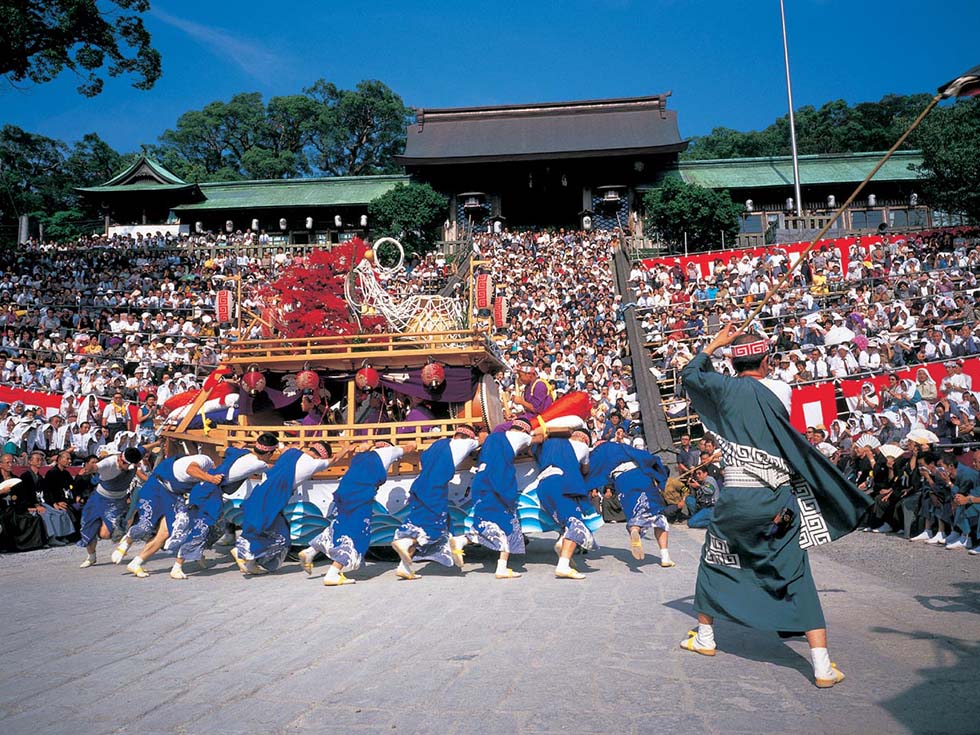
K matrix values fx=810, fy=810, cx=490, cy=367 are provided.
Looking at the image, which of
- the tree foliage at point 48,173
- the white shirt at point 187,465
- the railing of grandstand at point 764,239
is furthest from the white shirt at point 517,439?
the tree foliage at point 48,173

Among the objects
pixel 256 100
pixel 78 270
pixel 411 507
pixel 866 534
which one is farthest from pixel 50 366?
pixel 256 100

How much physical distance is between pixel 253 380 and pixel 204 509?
6.11 feet

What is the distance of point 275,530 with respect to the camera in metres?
8.18

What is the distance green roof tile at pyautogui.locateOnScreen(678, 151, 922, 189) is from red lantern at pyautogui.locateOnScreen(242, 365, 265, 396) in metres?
26.5

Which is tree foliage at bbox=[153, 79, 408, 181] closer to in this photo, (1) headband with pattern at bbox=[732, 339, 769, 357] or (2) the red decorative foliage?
(2) the red decorative foliage

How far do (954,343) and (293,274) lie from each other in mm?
11561

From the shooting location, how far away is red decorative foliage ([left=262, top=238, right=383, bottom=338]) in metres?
10.4

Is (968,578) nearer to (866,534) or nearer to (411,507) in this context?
(866,534)

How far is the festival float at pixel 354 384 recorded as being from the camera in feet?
28.1

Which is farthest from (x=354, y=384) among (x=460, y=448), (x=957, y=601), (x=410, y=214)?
(x=410, y=214)

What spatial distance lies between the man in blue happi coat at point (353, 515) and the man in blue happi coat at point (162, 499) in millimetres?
1432

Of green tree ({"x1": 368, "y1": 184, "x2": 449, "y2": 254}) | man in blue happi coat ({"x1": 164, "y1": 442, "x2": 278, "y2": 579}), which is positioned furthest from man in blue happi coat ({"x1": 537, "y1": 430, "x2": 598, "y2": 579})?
green tree ({"x1": 368, "y1": 184, "x2": 449, "y2": 254})

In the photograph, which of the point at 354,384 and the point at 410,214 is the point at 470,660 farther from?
the point at 410,214

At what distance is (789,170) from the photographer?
3450 cm
